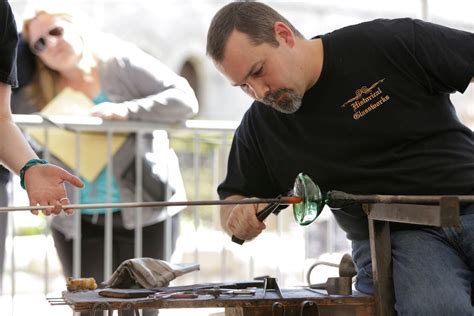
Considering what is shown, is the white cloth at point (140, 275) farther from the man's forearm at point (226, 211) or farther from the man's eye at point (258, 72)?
the man's eye at point (258, 72)

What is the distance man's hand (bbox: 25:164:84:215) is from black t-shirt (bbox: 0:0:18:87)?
346 mm

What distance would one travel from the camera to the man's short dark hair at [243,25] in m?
2.76

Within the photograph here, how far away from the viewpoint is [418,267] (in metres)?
2.56

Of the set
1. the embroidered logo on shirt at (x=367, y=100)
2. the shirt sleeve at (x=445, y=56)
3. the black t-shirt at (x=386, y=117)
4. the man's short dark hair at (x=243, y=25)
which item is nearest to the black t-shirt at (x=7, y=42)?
the man's short dark hair at (x=243, y=25)

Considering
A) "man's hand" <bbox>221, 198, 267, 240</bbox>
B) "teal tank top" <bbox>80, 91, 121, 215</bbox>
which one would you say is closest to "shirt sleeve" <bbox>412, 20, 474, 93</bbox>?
"man's hand" <bbox>221, 198, 267, 240</bbox>

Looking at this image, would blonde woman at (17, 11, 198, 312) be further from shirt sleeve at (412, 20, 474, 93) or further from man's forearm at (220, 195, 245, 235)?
shirt sleeve at (412, 20, 474, 93)

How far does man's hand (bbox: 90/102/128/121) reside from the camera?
4.42 meters

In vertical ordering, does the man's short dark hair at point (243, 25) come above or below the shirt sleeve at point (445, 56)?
above

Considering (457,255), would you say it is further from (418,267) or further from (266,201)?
(266,201)

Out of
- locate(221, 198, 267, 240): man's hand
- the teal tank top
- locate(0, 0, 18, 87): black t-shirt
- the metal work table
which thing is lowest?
the metal work table

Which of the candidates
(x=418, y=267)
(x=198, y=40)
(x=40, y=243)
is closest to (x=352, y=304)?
(x=418, y=267)

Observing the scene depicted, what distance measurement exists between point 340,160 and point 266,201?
358 mm

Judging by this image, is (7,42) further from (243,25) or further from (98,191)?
(98,191)

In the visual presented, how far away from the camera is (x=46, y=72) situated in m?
4.41
